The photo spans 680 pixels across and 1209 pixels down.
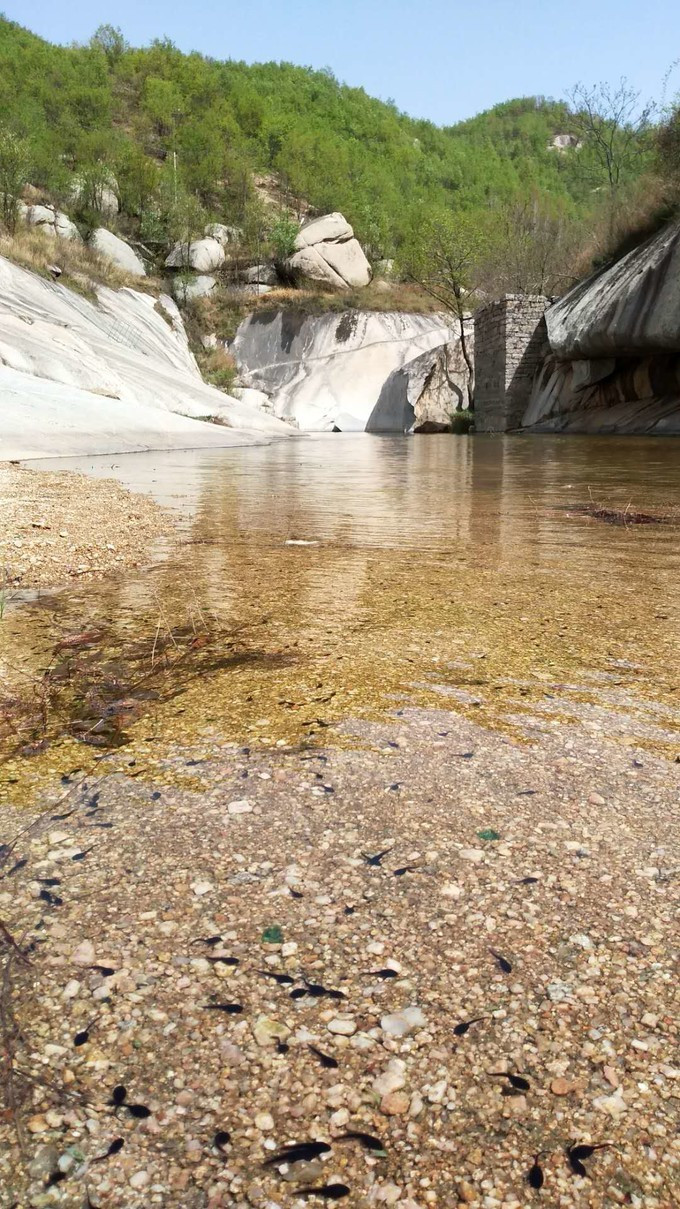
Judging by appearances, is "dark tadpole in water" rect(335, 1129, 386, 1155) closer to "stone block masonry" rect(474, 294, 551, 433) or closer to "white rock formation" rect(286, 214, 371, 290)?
"stone block masonry" rect(474, 294, 551, 433)

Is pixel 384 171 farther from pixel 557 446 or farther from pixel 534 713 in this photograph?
pixel 534 713

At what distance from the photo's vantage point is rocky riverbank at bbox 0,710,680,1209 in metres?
0.87

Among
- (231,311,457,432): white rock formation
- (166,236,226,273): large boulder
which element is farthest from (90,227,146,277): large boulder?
(231,311,457,432): white rock formation

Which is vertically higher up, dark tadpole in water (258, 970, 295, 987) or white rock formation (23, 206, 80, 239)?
white rock formation (23, 206, 80, 239)

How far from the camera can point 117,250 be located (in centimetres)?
3306

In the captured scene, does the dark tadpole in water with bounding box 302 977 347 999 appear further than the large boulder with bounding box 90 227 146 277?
No

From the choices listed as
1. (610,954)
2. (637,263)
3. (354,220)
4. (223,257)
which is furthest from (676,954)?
(354,220)

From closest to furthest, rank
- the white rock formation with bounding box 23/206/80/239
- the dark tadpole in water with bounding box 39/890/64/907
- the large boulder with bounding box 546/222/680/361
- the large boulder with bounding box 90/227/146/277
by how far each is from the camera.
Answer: the dark tadpole in water with bounding box 39/890/64/907
the large boulder with bounding box 546/222/680/361
the white rock formation with bounding box 23/206/80/239
the large boulder with bounding box 90/227/146/277

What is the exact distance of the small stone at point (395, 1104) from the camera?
0.93 meters

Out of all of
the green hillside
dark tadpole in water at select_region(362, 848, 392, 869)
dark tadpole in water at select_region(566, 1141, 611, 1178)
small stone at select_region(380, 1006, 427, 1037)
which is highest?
the green hillside

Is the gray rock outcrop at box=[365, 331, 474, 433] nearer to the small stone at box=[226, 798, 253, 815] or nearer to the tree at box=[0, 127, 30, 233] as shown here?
the tree at box=[0, 127, 30, 233]

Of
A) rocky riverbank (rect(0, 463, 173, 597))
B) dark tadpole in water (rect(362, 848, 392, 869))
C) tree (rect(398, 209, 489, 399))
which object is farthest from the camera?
tree (rect(398, 209, 489, 399))

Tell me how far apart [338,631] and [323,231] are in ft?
144

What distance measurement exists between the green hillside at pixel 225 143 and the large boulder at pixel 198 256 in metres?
1.16
